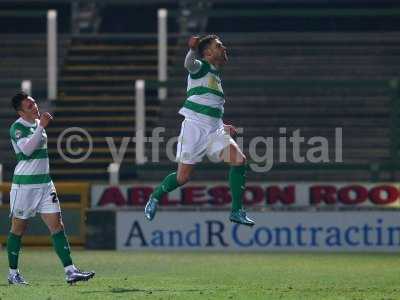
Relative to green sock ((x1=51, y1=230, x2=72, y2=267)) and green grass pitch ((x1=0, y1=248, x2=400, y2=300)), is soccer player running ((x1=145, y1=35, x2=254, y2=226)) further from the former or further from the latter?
green sock ((x1=51, y1=230, x2=72, y2=267))

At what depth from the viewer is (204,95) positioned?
13109mm

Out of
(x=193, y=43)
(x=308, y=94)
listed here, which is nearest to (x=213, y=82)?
(x=193, y=43)

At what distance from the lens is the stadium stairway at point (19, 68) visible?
882 inches

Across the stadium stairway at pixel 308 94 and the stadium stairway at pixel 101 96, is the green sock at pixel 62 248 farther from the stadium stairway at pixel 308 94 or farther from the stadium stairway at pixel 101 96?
the stadium stairway at pixel 308 94

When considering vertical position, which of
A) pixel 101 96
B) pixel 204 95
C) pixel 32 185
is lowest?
pixel 32 185

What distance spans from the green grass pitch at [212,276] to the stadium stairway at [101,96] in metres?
3.05

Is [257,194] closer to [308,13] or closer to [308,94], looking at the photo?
[308,94]

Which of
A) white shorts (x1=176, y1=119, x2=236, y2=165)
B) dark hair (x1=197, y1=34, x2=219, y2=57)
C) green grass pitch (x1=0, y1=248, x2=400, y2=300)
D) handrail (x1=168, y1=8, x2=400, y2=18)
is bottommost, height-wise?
green grass pitch (x1=0, y1=248, x2=400, y2=300)

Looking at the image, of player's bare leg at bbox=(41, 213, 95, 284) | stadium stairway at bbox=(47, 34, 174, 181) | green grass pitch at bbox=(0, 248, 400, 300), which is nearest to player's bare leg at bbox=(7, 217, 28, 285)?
green grass pitch at bbox=(0, 248, 400, 300)

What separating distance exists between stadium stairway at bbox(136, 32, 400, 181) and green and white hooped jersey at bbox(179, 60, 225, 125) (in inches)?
283

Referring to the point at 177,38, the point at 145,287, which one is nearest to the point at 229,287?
the point at 145,287

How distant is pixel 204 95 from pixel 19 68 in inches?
467

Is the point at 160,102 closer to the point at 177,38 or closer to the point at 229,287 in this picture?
the point at 177,38

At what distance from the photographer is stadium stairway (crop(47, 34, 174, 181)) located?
22.1 m
